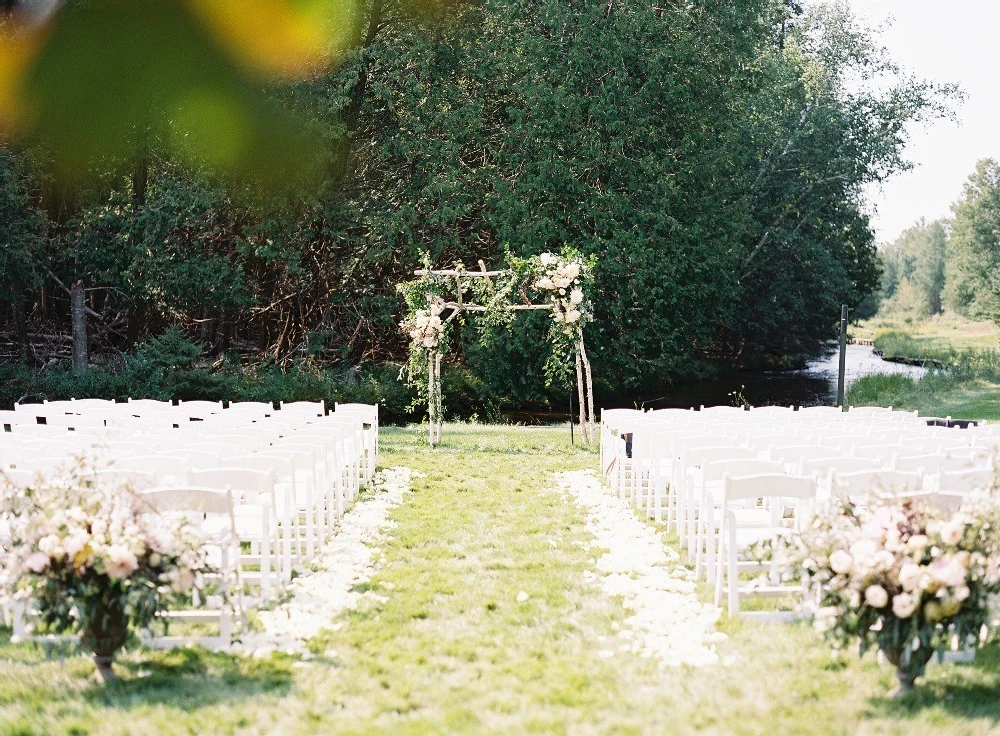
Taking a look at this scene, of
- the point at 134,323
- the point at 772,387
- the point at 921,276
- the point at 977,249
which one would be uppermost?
the point at 921,276

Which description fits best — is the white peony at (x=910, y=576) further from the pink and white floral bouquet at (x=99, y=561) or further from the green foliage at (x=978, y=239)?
the green foliage at (x=978, y=239)

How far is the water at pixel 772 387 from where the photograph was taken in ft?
99.0

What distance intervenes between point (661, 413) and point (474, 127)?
48.5ft

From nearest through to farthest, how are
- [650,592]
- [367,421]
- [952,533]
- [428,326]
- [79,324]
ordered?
[952,533]
[650,592]
[367,421]
[428,326]
[79,324]

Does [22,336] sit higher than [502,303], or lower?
higher

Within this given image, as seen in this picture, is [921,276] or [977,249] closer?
[977,249]

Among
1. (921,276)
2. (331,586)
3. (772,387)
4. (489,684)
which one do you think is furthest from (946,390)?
(921,276)

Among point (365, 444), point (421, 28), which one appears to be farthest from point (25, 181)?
point (365, 444)

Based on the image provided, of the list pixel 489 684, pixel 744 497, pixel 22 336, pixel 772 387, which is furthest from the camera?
pixel 772 387

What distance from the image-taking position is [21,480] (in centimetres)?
598

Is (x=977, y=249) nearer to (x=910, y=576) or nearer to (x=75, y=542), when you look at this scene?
(x=910, y=576)

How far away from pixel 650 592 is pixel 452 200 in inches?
770

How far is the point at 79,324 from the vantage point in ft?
84.3

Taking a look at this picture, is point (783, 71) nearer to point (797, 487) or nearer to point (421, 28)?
point (421, 28)
